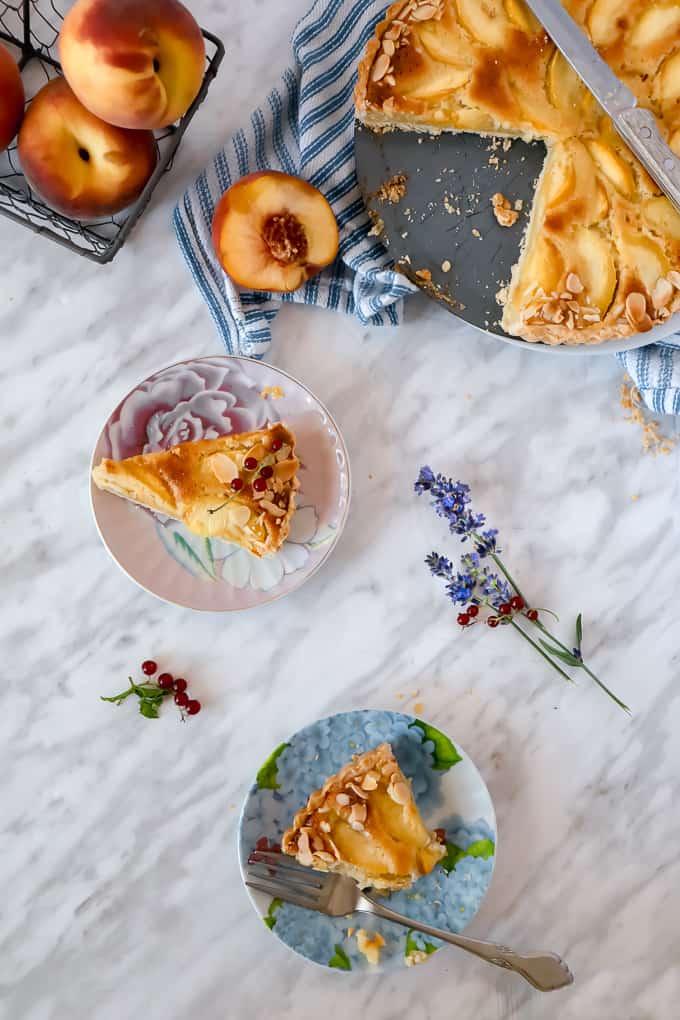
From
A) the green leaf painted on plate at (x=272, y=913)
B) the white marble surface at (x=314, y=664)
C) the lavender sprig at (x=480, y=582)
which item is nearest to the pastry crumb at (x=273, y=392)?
the white marble surface at (x=314, y=664)

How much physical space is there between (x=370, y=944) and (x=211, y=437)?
899 millimetres

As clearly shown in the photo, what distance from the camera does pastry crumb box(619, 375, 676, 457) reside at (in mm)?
1749

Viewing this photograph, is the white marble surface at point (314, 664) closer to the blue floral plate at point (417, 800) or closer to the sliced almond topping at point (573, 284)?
the blue floral plate at point (417, 800)

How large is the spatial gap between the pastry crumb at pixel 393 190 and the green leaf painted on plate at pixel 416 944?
1.23 meters

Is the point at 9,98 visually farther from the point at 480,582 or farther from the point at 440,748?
the point at 440,748

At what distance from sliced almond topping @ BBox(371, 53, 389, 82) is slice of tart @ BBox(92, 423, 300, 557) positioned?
23.3 inches

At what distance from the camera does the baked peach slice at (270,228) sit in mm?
1581

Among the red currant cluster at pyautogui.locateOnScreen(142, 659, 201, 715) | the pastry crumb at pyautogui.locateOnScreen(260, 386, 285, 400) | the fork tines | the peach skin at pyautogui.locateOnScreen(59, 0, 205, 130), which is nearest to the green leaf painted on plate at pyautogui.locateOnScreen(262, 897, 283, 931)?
the fork tines

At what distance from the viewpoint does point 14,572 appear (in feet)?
5.53

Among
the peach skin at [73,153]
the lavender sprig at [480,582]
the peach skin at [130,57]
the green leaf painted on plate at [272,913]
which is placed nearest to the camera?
the peach skin at [130,57]

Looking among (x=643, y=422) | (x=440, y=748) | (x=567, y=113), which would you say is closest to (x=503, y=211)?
(x=567, y=113)

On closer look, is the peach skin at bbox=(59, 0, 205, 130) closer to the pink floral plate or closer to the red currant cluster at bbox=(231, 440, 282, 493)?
the pink floral plate

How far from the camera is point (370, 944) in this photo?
1592mm

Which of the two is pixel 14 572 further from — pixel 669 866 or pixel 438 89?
pixel 669 866
